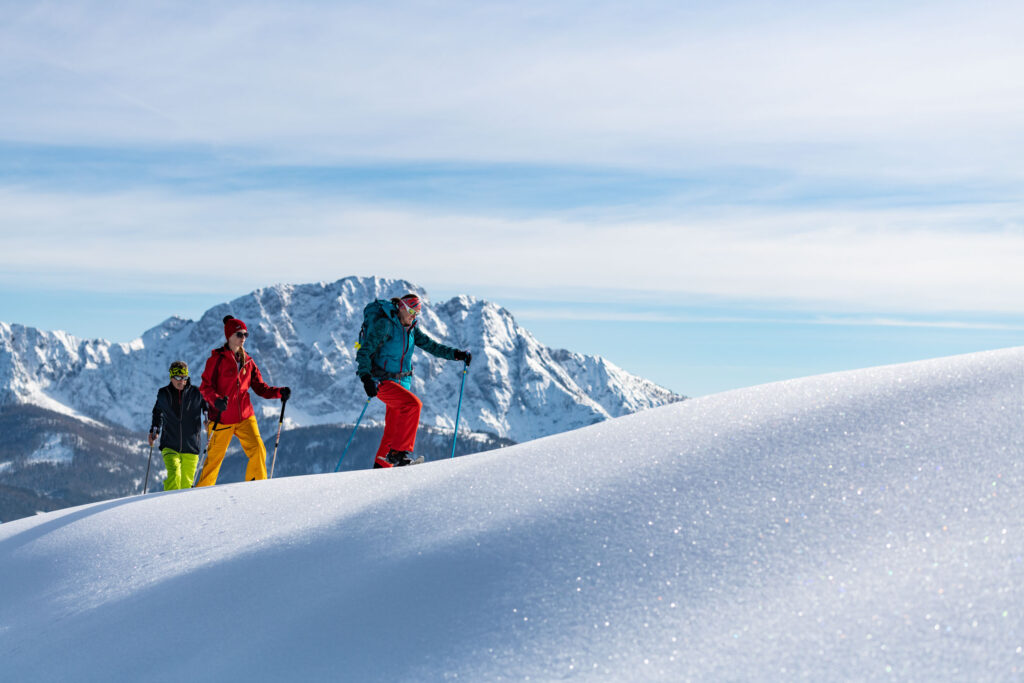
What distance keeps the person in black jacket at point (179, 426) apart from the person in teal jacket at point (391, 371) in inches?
121

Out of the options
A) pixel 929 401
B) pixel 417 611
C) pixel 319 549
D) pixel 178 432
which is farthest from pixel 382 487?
pixel 178 432

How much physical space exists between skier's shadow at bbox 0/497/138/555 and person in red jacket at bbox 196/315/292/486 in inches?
117

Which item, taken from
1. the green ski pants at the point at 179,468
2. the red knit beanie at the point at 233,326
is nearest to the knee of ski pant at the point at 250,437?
the red knit beanie at the point at 233,326

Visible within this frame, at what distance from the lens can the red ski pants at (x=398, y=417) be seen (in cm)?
967

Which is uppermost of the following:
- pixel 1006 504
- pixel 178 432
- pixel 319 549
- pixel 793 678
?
pixel 1006 504

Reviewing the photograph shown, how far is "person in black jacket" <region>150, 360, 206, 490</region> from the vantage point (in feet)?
37.3

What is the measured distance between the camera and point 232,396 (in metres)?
10.2

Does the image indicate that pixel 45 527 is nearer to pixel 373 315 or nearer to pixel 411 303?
pixel 373 315

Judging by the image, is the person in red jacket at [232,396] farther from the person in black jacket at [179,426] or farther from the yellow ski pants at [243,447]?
the person in black jacket at [179,426]

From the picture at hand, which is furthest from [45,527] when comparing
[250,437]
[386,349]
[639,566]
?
[639,566]

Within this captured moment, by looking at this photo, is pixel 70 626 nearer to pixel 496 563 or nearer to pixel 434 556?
pixel 434 556

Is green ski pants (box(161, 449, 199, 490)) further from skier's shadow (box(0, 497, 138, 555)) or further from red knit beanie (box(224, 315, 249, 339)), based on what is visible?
skier's shadow (box(0, 497, 138, 555))

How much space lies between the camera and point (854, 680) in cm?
264

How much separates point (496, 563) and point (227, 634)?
52.3 inches
